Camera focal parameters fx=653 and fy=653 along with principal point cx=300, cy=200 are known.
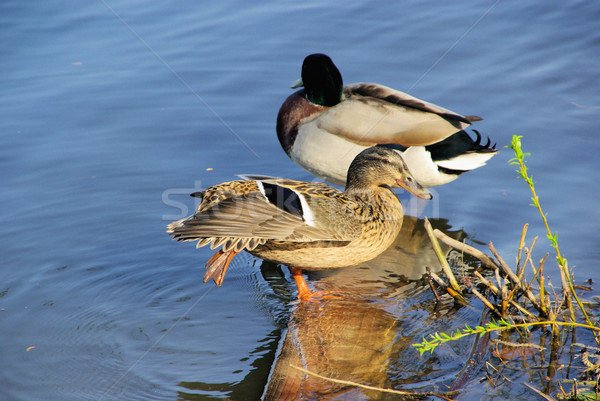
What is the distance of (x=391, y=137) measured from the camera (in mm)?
5086

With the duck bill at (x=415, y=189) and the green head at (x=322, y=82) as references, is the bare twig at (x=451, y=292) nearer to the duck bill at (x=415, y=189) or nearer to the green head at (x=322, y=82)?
the duck bill at (x=415, y=189)

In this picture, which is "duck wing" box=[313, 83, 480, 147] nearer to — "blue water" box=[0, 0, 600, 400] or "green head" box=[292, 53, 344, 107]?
"green head" box=[292, 53, 344, 107]

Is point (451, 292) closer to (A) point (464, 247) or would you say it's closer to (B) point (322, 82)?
(A) point (464, 247)

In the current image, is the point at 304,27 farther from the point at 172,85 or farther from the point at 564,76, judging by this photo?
the point at 564,76

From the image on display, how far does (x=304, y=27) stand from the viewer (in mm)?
7992

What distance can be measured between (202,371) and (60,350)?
33.9 inches

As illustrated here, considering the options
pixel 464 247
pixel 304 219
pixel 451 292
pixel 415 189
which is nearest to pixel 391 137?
pixel 415 189

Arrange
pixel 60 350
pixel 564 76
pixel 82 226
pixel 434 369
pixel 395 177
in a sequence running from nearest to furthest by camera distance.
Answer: pixel 434 369, pixel 60 350, pixel 395 177, pixel 82 226, pixel 564 76

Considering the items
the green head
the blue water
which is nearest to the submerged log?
the blue water

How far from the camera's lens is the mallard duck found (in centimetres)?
508

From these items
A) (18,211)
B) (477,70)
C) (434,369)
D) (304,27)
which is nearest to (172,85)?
(304,27)

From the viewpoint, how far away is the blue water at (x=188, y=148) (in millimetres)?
3697

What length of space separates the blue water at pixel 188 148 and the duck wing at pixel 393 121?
0.58 meters

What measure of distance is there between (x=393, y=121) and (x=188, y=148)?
1972 millimetres
